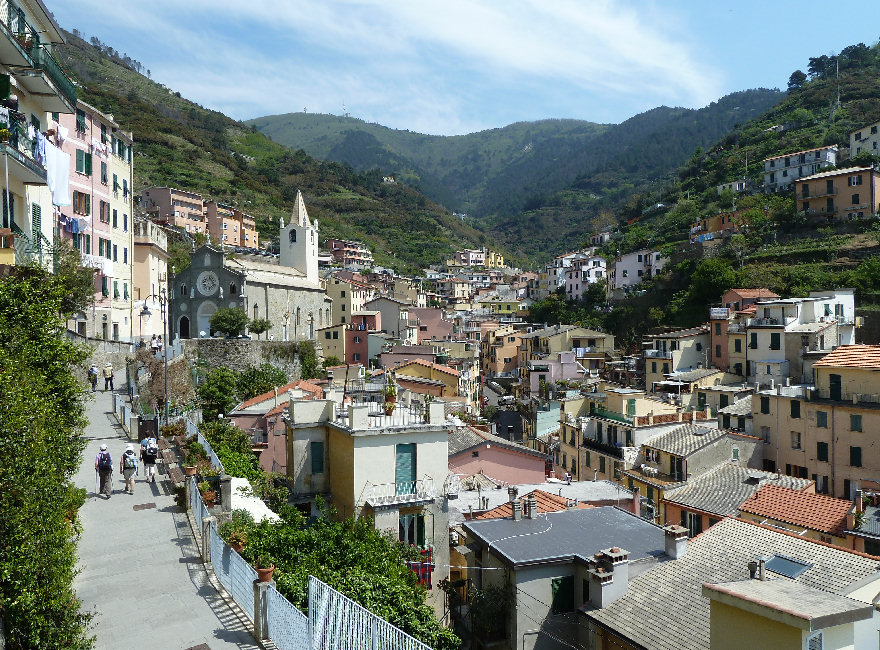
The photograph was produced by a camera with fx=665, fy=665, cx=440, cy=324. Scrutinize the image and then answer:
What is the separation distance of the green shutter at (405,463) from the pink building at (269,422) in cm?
595

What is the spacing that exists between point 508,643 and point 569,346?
49415 millimetres

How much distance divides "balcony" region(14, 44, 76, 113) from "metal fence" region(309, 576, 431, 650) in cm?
1313

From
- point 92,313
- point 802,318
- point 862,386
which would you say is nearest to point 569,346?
point 802,318

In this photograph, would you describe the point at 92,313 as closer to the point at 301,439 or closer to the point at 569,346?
the point at 301,439

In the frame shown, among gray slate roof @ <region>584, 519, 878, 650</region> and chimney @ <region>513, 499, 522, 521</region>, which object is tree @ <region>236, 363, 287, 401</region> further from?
gray slate roof @ <region>584, 519, 878, 650</region>

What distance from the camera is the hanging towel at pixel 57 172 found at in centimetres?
1603

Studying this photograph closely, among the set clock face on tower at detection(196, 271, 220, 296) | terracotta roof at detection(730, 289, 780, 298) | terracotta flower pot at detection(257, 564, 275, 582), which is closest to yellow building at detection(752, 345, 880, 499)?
terracotta roof at detection(730, 289, 780, 298)

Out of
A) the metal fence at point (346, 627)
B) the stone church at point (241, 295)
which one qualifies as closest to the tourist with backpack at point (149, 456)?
the metal fence at point (346, 627)

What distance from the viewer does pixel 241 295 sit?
184 feet

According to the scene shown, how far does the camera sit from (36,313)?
10531 mm

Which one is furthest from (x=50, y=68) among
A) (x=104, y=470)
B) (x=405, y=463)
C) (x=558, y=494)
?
(x=558, y=494)

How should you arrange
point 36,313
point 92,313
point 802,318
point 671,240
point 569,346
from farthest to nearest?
point 671,240
point 569,346
point 802,318
point 92,313
point 36,313

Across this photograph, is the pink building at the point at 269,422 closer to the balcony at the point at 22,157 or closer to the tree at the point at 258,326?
the balcony at the point at 22,157

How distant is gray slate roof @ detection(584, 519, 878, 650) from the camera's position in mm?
12555
